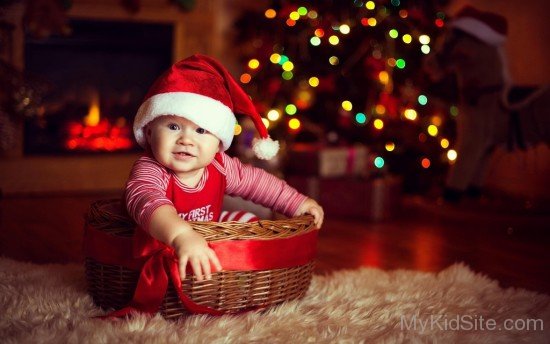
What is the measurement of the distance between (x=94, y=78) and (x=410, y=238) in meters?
1.89

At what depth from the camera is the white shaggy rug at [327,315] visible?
48.6 inches

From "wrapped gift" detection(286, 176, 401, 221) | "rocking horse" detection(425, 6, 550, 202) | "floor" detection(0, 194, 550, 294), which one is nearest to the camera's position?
"floor" detection(0, 194, 550, 294)

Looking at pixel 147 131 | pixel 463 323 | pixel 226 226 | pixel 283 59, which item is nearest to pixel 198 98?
pixel 147 131

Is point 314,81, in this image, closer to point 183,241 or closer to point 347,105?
point 347,105

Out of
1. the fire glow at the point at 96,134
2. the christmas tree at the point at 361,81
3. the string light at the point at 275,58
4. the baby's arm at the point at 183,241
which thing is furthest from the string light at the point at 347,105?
the baby's arm at the point at 183,241

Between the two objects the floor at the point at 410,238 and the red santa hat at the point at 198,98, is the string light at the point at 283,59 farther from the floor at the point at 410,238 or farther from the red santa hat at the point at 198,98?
the red santa hat at the point at 198,98

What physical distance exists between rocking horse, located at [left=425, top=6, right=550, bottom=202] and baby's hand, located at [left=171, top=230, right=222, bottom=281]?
181cm

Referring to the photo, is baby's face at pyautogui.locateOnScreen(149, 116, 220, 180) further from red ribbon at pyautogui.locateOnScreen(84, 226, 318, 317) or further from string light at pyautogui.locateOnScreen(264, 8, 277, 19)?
string light at pyautogui.locateOnScreen(264, 8, 277, 19)

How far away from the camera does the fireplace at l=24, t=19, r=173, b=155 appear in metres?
3.39

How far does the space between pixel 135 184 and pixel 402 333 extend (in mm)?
591

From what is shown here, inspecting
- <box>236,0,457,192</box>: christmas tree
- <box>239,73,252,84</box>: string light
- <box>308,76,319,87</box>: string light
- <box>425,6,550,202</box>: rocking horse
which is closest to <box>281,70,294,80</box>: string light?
<box>236,0,457,192</box>: christmas tree

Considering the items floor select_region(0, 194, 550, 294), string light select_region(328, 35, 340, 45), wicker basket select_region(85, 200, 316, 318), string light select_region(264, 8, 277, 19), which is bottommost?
floor select_region(0, 194, 550, 294)

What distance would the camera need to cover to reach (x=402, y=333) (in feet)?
4.28

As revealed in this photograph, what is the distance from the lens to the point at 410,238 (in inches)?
98.7
